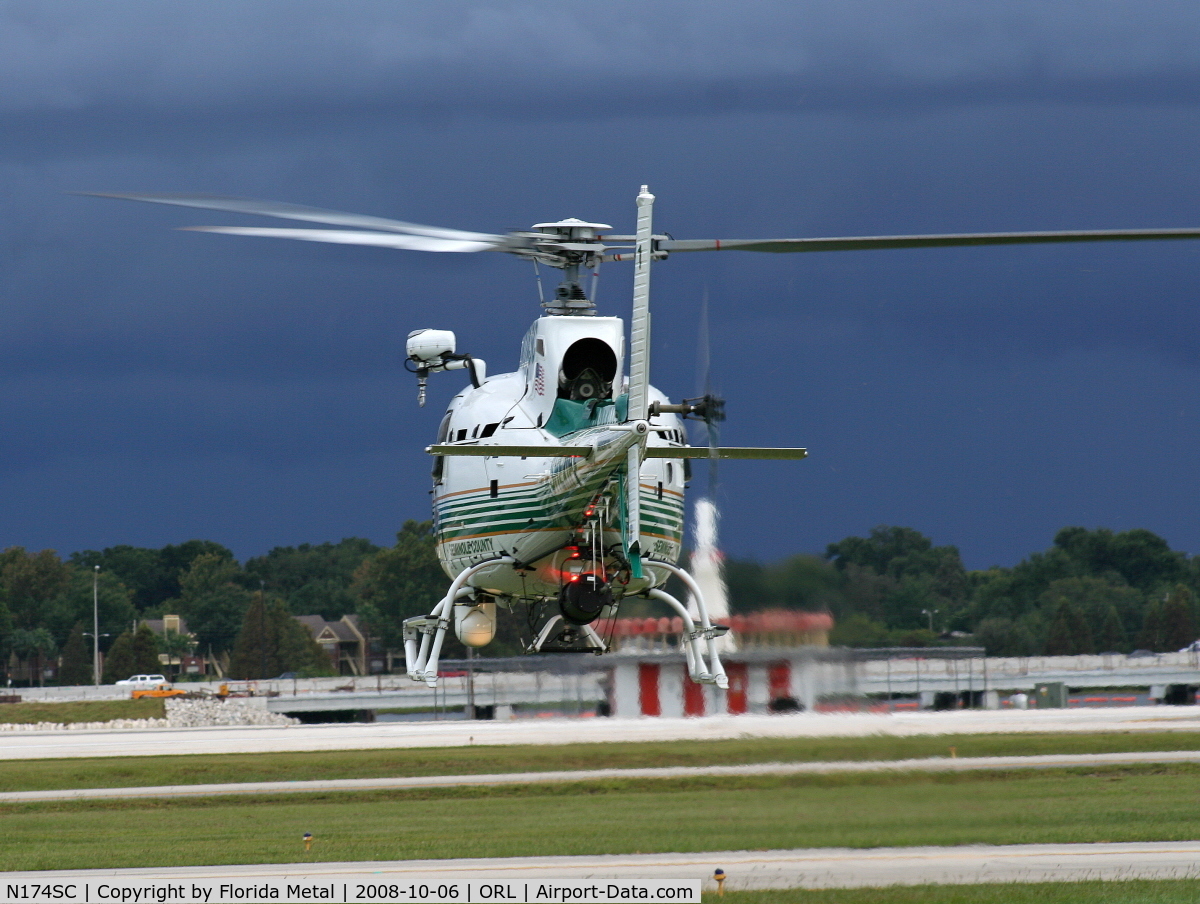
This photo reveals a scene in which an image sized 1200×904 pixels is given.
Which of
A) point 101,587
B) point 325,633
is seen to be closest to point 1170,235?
point 325,633

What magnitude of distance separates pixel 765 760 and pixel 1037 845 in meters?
5.35

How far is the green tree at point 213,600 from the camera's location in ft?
477

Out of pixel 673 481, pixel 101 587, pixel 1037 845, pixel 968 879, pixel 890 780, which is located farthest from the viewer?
pixel 101 587

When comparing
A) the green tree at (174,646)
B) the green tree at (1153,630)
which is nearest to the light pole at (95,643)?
the green tree at (174,646)

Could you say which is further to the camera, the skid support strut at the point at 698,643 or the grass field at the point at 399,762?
the grass field at the point at 399,762

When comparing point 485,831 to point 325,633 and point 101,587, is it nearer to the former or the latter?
point 325,633

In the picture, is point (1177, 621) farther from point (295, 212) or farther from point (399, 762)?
point (295, 212)

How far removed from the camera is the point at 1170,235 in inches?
762

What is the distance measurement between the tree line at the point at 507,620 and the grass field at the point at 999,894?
15.7 ft

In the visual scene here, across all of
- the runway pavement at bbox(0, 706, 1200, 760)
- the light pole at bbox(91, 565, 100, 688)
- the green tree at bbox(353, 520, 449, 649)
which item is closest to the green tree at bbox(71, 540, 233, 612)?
the light pole at bbox(91, 565, 100, 688)

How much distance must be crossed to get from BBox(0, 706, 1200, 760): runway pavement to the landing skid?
1.15 meters

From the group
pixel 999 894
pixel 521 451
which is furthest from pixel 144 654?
pixel 999 894

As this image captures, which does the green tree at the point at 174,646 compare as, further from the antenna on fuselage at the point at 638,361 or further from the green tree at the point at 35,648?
the antenna on fuselage at the point at 638,361

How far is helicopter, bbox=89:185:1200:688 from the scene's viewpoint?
85.3 ft
